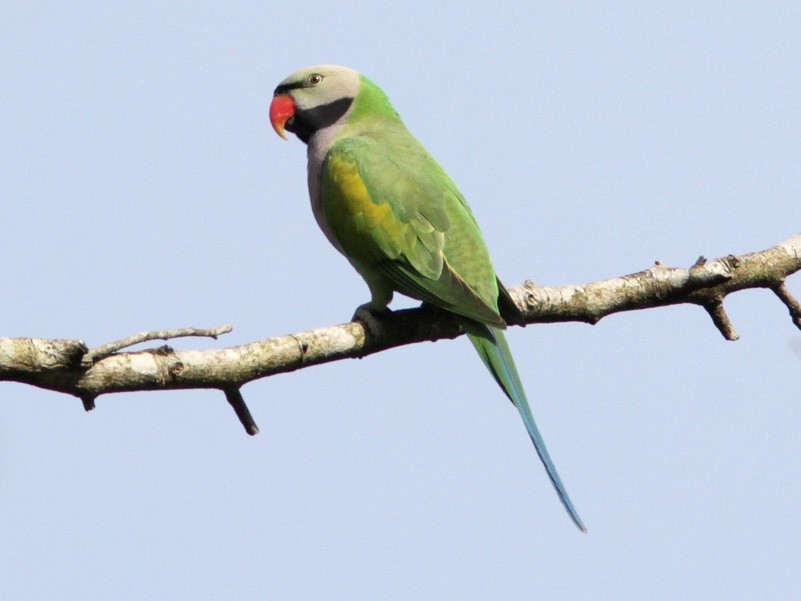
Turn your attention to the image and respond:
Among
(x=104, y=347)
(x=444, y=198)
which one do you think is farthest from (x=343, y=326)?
(x=444, y=198)

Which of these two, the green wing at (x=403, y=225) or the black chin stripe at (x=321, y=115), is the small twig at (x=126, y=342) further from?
the black chin stripe at (x=321, y=115)

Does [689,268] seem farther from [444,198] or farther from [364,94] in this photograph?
[364,94]

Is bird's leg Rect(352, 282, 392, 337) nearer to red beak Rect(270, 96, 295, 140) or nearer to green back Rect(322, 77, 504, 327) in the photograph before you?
green back Rect(322, 77, 504, 327)

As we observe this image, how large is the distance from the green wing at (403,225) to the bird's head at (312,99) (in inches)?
25.4

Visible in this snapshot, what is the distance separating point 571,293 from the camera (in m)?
4.12

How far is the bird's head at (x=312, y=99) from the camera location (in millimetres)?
5508

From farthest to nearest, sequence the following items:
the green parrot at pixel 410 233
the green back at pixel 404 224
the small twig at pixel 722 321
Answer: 1. the green back at pixel 404 224
2. the green parrot at pixel 410 233
3. the small twig at pixel 722 321

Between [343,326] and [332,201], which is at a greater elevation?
[332,201]

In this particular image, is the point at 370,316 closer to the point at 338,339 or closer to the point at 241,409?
the point at 338,339

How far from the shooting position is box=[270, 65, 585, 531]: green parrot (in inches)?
167

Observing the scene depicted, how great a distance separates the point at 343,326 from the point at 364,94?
2255 millimetres

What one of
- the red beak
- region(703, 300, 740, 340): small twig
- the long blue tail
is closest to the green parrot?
the long blue tail

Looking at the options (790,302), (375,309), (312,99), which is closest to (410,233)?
(375,309)

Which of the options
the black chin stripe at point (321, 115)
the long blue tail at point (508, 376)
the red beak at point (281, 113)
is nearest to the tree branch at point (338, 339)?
the long blue tail at point (508, 376)
